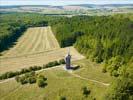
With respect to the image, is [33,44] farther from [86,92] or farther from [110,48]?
[86,92]

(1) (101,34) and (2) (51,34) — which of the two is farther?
(2) (51,34)

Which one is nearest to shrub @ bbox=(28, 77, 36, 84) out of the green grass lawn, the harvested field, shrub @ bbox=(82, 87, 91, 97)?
the green grass lawn

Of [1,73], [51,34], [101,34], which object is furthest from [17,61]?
[51,34]

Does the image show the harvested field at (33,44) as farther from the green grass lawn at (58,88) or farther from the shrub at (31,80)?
the green grass lawn at (58,88)

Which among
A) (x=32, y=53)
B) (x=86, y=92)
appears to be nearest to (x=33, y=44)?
(x=32, y=53)

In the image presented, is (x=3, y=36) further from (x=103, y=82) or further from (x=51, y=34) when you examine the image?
(x=103, y=82)

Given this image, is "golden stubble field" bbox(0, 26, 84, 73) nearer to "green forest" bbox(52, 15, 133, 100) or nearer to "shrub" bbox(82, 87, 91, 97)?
"green forest" bbox(52, 15, 133, 100)
